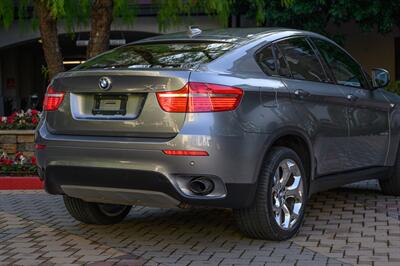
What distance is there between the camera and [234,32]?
229 inches

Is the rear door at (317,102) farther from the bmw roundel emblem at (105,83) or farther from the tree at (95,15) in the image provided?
the tree at (95,15)

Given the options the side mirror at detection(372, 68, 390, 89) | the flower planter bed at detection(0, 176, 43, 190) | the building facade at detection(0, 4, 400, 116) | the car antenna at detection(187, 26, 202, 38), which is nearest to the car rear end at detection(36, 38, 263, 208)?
the car antenna at detection(187, 26, 202, 38)

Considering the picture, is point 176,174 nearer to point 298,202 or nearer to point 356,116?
point 298,202

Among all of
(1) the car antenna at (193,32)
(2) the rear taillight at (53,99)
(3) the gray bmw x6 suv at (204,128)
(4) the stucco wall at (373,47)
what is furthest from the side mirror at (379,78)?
(4) the stucco wall at (373,47)

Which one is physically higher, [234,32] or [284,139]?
[234,32]

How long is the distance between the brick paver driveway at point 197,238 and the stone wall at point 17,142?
217cm

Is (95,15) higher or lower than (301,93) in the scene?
higher

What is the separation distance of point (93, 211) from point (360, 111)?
272cm

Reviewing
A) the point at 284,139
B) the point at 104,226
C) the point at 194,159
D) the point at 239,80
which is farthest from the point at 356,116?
the point at 104,226

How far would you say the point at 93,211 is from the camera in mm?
5941

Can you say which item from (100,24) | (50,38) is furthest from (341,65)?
(50,38)

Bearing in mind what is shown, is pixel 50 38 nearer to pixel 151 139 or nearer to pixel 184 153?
pixel 151 139

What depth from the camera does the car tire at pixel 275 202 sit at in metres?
4.98

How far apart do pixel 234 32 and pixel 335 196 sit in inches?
101
